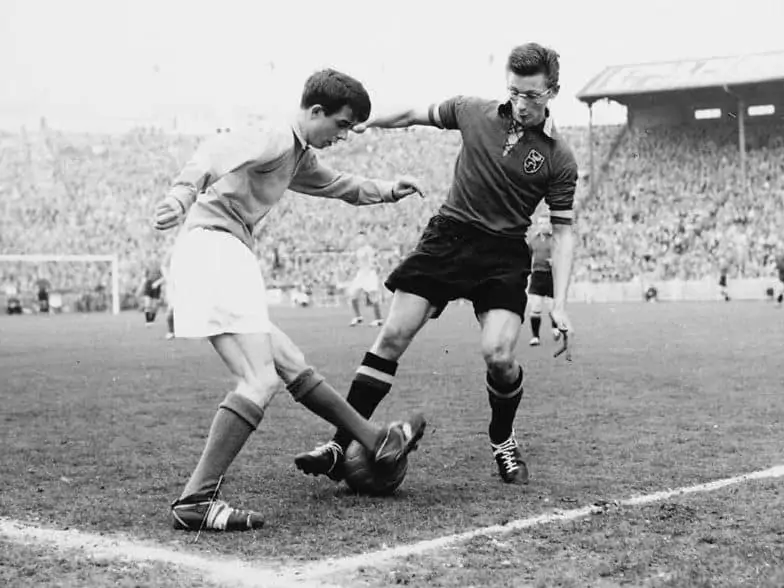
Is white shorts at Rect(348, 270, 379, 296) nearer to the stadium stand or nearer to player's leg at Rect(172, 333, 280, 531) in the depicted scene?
player's leg at Rect(172, 333, 280, 531)

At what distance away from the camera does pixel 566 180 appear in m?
5.74

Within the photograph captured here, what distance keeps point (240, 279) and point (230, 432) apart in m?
0.63

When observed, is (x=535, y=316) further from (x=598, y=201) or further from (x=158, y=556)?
(x=598, y=201)

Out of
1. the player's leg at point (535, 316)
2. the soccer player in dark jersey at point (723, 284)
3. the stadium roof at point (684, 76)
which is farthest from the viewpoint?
the stadium roof at point (684, 76)

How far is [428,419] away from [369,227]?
4126 centimetres

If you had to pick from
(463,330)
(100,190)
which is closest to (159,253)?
(100,190)

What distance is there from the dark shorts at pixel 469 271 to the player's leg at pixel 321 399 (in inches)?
36.2

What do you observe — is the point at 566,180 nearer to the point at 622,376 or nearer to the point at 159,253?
the point at 622,376

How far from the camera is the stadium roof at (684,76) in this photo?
47.4 metres

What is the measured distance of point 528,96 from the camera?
543 centimetres

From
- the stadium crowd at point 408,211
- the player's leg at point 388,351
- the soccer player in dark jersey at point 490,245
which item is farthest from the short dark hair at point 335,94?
the stadium crowd at point 408,211

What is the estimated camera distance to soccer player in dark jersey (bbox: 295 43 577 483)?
18.4ft

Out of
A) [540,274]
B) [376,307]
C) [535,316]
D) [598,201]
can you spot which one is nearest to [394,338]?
[535,316]

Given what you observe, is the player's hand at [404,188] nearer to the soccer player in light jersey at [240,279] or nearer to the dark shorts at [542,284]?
the soccer player in light jersey at [240,279]
